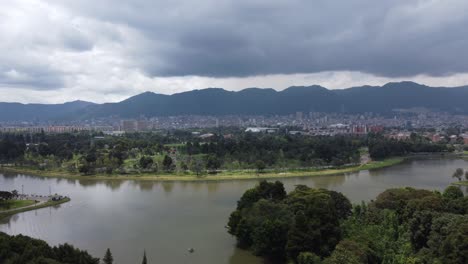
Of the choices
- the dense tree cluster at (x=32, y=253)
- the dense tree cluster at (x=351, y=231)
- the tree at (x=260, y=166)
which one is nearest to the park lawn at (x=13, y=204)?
the dense tree cluster at (x=32, y=253)

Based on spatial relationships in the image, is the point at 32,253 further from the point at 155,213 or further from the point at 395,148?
the point at 395,148

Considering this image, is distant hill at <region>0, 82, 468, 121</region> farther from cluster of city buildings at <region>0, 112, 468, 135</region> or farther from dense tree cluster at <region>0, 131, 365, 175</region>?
dense tree cluster at <region>0, 131, 365, 175</region>

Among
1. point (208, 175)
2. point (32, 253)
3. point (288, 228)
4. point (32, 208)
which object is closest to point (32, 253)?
point (32, 253)

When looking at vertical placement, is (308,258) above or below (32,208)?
above

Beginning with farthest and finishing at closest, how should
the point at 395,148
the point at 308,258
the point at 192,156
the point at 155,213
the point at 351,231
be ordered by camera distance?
the point at 395,148, the point at 192,156, the point at 155,213, the point at 351,231, the point at 308,258

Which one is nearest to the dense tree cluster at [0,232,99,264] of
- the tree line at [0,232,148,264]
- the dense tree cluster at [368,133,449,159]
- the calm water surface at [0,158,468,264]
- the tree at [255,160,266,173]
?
the tree line at [0,232,148,264]

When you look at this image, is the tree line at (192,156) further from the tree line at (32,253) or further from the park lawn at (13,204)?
the tree line at (32,253)
